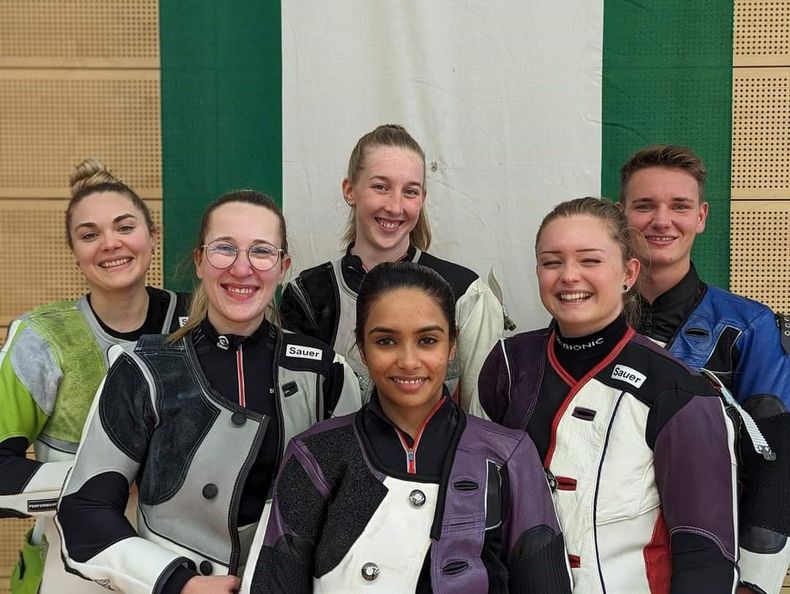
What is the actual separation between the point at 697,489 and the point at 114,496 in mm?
1376

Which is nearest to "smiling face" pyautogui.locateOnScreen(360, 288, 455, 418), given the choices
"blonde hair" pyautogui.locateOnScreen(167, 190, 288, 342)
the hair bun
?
"blonde hair" pyautogui.locateOnScreen(167, 190, 288, 342)

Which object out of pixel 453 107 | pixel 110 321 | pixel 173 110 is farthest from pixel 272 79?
pixel 110 321

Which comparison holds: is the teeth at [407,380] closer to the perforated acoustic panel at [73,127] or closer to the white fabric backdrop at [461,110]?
the white fabric backdrop at [461,110]

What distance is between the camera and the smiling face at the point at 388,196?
2803 millimetres

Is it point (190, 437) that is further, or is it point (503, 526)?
point (190, 437)

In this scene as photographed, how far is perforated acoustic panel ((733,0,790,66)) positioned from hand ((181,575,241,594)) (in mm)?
2724

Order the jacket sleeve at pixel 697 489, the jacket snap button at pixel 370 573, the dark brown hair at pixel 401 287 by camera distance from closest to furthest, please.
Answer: the jacket snap button at pixel 370 573 → the jacket sleeve at pixel 697 489 → the dark brown hair at pixel 401 287

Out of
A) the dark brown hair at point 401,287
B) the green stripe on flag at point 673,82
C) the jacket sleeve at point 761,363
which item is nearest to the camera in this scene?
the dark brown hair at point 401,287

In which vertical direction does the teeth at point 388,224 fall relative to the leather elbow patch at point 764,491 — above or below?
above

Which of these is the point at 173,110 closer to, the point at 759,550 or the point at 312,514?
the point at 312,514

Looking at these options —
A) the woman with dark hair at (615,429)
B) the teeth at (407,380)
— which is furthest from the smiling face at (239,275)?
the woman with dark hair at (615,429)

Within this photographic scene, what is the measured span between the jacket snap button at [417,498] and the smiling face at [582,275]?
61 cm

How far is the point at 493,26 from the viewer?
Answer: 133 inches

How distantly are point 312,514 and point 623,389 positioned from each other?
814 mm
